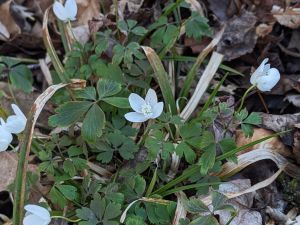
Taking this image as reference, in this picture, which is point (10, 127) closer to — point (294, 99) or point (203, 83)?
point (203, 83)

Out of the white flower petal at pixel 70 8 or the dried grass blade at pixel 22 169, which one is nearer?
the dried grass blade at pixel 22 169

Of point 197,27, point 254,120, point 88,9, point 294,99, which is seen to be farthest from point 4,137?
point 294,99

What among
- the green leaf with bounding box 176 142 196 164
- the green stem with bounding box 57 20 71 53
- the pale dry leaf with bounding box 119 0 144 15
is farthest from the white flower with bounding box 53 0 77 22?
the green leaf with bounding box 176 142 196 164

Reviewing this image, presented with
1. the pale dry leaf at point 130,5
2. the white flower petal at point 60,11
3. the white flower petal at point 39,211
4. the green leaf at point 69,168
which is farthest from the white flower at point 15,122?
the pale dry leaf at point 130,5

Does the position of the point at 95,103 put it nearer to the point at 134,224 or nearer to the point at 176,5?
the point at 134,224

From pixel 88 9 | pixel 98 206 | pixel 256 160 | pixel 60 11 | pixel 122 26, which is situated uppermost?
pixel 60 11

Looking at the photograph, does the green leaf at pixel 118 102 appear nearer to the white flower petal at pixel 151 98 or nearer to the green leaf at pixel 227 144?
the white flower petal at pixel 151 98

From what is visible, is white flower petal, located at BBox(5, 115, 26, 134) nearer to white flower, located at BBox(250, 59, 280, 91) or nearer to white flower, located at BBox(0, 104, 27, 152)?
white flower, located at BBox(0, 104, 27, 152)
